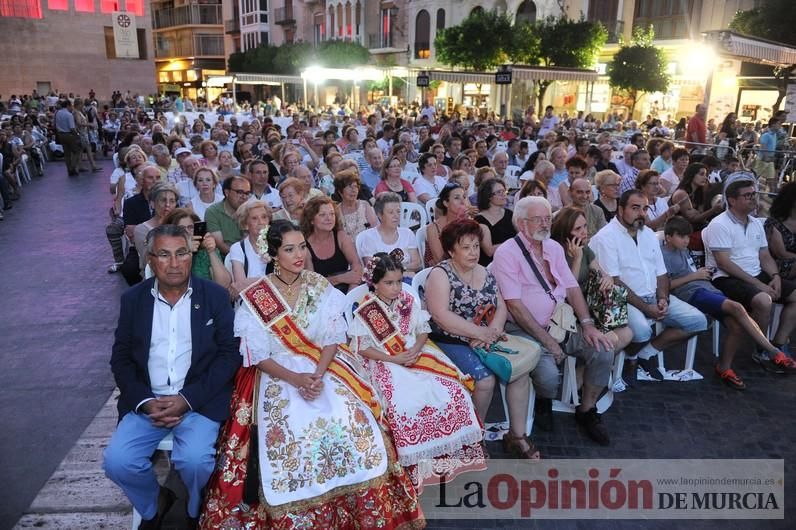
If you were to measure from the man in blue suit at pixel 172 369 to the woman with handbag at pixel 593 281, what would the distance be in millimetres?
2414

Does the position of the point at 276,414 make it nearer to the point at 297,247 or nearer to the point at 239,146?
the point at 297,247

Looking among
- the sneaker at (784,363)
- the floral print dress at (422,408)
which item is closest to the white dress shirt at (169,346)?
the floral print dress at (422,408)

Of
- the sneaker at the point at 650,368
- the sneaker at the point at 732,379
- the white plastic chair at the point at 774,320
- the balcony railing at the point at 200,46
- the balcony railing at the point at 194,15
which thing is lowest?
the sneaker at the point at 650,368

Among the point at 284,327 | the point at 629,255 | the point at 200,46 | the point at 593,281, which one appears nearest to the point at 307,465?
the point at 284,327

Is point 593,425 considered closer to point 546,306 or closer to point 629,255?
point 546,306

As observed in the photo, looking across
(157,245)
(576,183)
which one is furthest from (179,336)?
(576,183)

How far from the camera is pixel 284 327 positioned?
3041 millimetres

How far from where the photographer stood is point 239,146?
9.83m

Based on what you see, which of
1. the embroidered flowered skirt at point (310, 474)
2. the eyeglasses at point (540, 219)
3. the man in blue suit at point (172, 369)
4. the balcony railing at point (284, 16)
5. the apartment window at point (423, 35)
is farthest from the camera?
the balcony railing at point (284, 16)

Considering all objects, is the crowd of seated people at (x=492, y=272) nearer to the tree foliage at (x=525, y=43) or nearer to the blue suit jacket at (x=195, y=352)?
the blue suit jacket at (x=195, y=352)

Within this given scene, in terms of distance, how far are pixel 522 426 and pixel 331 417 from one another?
4.54ft

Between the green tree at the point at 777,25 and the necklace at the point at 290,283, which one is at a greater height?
the green tree at the point at 777,25

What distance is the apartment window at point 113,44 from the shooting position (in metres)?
32.5

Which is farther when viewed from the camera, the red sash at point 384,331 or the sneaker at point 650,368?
the sneaker at point 650,368
